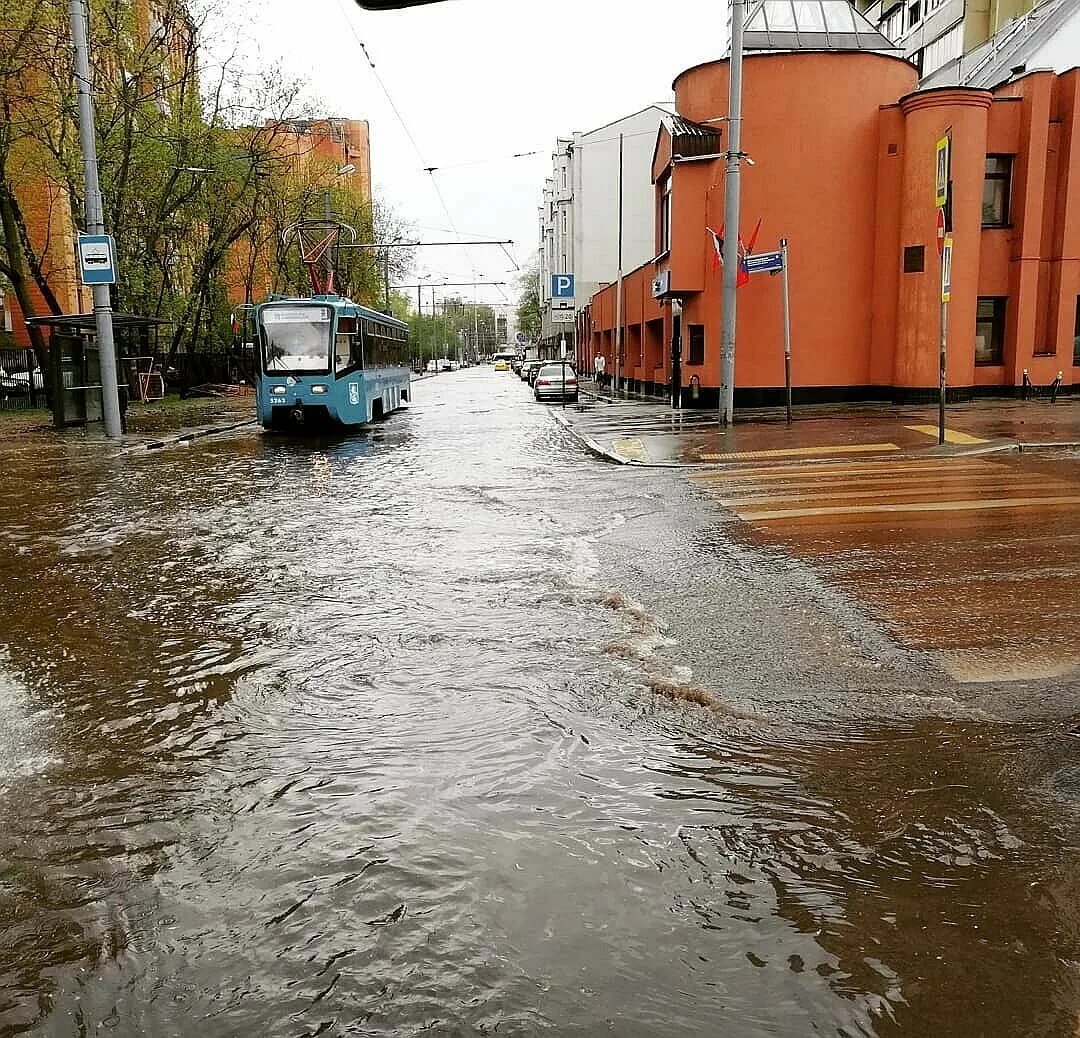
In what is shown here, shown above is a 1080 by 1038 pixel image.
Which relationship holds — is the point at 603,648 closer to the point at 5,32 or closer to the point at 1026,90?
the point at 5,32

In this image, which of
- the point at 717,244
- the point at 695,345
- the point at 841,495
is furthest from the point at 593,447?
the point at 695,345

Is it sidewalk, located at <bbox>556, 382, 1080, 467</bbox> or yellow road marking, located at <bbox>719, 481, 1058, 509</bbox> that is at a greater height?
sidewalk, located at <bbox>556, 382, 1080, 467</bbox>

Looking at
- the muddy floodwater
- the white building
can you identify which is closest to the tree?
the white building

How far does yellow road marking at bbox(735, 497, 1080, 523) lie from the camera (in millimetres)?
11359

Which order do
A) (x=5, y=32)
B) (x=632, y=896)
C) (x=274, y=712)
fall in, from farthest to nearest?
(x=5, y=32), (x=274, y=712), (x=632, y=896)

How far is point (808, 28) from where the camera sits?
Answer: 30578 mm

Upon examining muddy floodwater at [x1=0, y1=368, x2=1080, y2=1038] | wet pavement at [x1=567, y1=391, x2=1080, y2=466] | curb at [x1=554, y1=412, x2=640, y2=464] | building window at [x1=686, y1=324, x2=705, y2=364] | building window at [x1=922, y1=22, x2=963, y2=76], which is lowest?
muddy floodwater at [x1=0, y1=368, x2=1080, y2=1038]

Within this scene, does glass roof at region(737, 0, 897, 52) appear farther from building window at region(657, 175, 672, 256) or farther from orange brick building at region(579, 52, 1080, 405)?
building window at region(657, 175, 672, 256)

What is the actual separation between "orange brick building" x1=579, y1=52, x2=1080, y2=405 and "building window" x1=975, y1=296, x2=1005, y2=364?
39 mm

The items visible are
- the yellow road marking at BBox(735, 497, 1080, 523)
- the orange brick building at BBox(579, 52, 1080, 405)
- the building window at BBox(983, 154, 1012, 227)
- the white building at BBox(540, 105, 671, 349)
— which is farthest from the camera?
the white building at BBox(540, 105, 671, 349)

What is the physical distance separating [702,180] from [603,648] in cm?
2474

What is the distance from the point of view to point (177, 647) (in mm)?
6641

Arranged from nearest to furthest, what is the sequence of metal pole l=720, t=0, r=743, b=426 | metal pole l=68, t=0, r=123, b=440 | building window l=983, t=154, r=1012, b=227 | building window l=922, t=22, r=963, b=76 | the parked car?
metal pole l=68, t=0, r=123, b=440
metal pole l=720, t=0, r=743, b=426
building window l=983, t=154, r=1012, b=227
the parked car
building window l=922, t=22, r=963, b=76

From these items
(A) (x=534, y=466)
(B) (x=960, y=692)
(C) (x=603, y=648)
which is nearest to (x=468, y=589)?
(C) (x=603, y=648)
